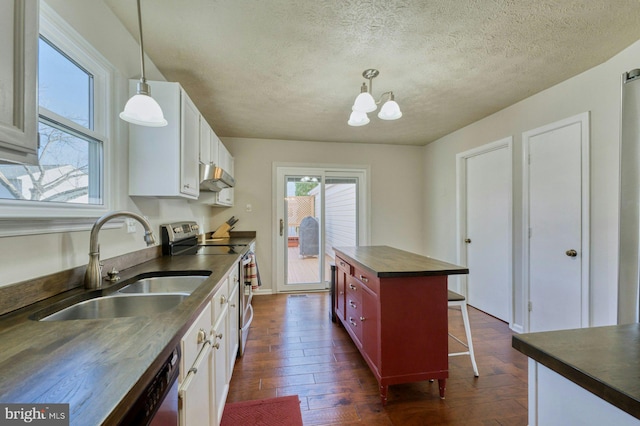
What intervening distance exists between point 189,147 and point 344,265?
1724mm

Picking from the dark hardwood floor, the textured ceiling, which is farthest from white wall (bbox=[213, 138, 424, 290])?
the dark hardwood floor

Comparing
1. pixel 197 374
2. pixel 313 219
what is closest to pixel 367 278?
pixel 197 374

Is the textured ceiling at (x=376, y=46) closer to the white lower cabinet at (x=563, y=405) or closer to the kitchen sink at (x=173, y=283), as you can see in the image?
the kitchen sink at (x=173, y=283)

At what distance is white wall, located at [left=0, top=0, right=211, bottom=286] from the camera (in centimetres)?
100

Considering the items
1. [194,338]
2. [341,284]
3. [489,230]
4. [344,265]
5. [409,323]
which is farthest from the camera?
[489,230]

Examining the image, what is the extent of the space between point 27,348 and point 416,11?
7.40ft

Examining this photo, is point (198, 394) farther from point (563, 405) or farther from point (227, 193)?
point (227, 193)

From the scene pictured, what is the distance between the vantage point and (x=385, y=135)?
399 centimetres

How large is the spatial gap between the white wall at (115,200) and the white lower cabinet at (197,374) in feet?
2.27

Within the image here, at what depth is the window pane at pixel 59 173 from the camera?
101 centimetres

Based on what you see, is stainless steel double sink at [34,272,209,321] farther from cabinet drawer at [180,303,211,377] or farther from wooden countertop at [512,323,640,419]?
wooden countertop at [512,323,640,419]

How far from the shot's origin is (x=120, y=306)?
125 cm

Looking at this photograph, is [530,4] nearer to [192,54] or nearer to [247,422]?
[192,54]

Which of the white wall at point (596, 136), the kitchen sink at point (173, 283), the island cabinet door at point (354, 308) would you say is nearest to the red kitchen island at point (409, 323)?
the island cabinet door at point (354, 308)
